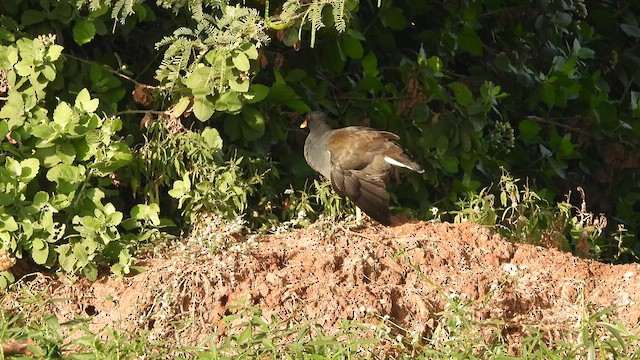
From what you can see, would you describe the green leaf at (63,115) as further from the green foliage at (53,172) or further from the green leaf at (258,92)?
the green leaf at (258,92)

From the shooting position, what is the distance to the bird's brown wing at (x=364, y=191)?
21.2 feet

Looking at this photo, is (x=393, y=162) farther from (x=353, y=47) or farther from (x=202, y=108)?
(x=202, y=108)

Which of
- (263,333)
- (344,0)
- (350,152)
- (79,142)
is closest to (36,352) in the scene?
(263,333)

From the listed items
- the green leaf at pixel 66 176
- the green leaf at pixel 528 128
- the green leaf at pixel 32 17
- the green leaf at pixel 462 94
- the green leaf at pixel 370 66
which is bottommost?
the green leaf at pixel 528 128

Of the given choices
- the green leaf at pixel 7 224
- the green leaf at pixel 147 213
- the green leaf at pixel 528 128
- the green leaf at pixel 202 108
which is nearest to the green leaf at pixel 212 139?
the green leaf at pixel 202 108

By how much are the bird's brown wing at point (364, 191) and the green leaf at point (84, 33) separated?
5.14ft

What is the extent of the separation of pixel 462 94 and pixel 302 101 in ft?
3.70

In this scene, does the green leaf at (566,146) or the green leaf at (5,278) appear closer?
the green leaf at (5,278)

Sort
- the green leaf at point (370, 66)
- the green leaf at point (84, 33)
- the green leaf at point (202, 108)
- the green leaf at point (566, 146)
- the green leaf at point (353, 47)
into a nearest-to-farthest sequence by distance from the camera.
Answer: the green leaf at point (202, 108) → the green leaf at point (84, 33) → the green leaf at point (353, 47) → the green leaf at point (370, 66) → the green leaf at point (566, 146)

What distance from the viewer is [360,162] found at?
21.9 feet

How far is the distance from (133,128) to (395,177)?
5.29 feet

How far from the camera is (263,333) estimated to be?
4.71 metres

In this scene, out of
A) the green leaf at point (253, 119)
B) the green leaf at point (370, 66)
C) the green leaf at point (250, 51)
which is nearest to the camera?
the green leaf at point (250, 51)

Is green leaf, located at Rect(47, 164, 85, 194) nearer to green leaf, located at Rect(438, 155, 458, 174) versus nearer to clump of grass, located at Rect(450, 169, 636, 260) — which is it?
→ clump of grass, located at Rect(450, 169, 636, 260)
